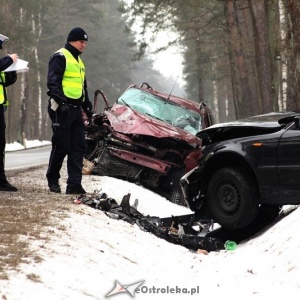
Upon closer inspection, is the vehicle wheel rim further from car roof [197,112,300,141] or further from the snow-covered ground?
car roof [197,112,300,141]

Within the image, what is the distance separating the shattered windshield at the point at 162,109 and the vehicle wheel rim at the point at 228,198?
3.48 m

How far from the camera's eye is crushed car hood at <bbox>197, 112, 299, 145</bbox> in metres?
6.23

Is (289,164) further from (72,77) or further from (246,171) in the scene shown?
(72,77)

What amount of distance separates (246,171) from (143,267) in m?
2.24

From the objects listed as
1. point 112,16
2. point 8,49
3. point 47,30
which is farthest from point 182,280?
point 112,16

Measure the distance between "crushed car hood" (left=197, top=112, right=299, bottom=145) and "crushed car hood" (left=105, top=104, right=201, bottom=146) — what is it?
1.82 metres

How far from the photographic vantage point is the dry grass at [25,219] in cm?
381

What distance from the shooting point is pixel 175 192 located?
917 cm

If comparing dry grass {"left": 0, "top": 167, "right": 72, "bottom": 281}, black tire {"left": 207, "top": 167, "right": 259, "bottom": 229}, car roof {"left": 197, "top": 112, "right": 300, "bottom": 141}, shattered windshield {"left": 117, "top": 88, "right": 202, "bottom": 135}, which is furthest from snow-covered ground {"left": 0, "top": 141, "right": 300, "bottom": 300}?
shattered windshield {"left": 117, "top": 88, "right": 202, "bottom": 135}

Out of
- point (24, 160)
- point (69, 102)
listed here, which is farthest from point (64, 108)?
point (24, 160)

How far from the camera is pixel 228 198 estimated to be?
641 centimetres

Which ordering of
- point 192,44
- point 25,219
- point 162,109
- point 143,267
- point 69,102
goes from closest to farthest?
point 143,267, point 25,219, point 69,102, point 162,109, point 192,44

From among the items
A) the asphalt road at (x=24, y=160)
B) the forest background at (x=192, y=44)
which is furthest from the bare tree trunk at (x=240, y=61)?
the asphalt road at (x=24, y=160)

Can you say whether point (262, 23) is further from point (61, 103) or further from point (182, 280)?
point (182, 280)
